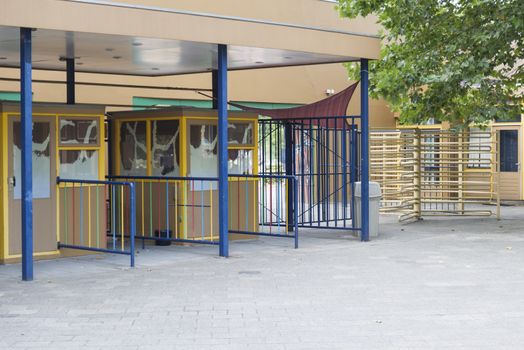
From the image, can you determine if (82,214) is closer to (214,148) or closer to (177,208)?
(177,208)

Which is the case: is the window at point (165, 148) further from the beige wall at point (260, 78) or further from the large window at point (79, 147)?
the beige wall at point (260, 78)

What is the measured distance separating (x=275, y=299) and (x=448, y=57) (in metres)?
10.1

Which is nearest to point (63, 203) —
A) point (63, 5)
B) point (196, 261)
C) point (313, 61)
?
point (196, 261)

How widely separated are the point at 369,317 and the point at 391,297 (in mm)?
1170

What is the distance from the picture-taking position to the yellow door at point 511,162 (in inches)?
1031

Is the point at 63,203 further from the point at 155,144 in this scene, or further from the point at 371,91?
the point at 371,91

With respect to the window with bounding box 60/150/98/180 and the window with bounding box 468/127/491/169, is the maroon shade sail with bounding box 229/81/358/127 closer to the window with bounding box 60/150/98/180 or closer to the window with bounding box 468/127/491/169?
the window with bounding box 60/150/98/180

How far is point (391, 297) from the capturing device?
9.95 m

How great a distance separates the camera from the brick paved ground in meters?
7.92

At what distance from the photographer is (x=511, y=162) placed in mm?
26375

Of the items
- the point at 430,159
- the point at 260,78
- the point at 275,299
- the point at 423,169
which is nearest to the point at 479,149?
the point at 423,169

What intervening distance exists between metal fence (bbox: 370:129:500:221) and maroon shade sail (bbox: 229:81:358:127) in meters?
4.30

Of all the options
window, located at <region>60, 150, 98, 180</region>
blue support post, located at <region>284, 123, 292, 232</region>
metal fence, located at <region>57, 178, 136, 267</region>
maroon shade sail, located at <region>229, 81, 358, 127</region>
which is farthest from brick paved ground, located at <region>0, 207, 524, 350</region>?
maroon shade sail, located at <region>229, 81, 358, 127</region>

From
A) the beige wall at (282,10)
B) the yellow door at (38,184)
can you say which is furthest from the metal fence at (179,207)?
the beige wall at (282,10)
